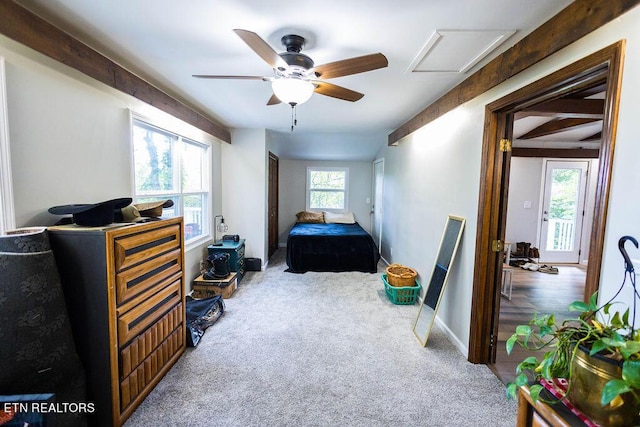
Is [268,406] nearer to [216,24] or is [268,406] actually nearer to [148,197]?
[148,197]

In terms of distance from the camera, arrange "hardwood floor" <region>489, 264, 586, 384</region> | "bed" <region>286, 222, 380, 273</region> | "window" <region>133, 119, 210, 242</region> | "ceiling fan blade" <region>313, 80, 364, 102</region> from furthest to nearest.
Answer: "bed" <region>286, 222, 380, 273</region> → "window" <region>133, 119, 210, 242</region> → "hardwood floor" <region>489, 264, 586, 384</region> → "ceiling fan blade" <region>313, 80, 364, 102</region>

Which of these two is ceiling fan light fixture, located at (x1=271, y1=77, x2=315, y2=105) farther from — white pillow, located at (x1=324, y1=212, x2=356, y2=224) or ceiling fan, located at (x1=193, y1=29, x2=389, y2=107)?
white pillow, located at (x1=324, y1=212, x2=356, y2=224)

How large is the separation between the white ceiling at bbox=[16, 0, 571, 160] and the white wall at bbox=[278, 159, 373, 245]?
404 cm

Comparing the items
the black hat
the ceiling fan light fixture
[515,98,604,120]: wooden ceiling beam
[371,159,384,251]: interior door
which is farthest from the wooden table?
[371,159,384,251]: interior door


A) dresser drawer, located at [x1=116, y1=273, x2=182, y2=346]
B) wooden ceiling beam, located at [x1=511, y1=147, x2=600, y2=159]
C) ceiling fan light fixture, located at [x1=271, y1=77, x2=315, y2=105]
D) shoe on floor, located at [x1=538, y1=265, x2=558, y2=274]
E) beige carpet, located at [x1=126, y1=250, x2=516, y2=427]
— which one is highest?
wooden ceiling beam, located at [x1=511, y1=147, x2=600, y2=159]

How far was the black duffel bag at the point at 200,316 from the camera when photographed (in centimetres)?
250

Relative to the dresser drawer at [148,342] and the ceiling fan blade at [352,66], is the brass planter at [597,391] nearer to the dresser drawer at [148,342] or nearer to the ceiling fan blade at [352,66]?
the ceiling fan blade at [352,66]

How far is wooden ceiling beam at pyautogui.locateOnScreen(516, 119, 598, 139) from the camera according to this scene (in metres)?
4.00

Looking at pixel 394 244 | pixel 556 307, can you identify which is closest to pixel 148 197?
pixel 394 244

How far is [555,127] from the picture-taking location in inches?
173

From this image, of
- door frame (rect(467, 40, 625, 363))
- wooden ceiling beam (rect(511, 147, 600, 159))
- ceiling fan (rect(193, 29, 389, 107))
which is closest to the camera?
ceiling fan (rect(193, 29, 389, 107))

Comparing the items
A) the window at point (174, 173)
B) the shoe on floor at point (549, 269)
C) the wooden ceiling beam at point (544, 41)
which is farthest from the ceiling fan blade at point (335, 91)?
the shoe on floor at point (549, 269)

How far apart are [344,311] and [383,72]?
2.48 metres

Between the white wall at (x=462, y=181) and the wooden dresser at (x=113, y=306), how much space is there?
244cm
